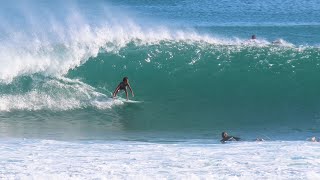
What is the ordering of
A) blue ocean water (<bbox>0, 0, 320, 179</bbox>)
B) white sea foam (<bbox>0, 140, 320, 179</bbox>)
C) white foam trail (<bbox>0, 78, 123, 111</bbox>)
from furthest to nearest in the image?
white foam trail (<bbox>0, 78, 123, 111</bbox>) → blue ocean water (<bbox>0, 0, 320, 179</bbox>) → white sea foam (<bbox>0, 140, 320, 179</bbox>)

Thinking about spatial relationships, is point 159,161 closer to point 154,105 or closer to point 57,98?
point 154,105

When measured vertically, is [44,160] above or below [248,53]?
below

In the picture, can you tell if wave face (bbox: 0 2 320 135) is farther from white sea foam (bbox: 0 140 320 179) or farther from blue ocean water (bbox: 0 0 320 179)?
white sea foam (bbox: 0 140 320 179)

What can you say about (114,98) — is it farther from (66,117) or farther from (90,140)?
(90,140)

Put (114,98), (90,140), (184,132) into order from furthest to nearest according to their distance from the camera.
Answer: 1. (114,98)
2. (184,132)
3. (90,140)

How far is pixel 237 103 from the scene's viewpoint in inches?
768

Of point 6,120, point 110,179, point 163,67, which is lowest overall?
point 110,179

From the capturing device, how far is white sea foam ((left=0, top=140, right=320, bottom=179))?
1113 cm

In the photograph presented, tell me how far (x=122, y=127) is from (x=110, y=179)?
6.20 metres

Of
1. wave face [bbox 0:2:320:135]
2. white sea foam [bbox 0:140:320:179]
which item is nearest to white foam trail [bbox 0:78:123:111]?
wave face [bbox 0:2:320:135]

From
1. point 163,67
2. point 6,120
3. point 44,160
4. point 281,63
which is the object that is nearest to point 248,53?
point 281,63

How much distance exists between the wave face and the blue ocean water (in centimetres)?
3

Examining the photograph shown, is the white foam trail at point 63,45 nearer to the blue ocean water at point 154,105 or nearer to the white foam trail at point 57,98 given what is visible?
the blue ocean water at point 154,105

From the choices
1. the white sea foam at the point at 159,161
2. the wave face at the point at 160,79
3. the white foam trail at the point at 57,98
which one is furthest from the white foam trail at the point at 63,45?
the white sea foam at the point at 159,161
